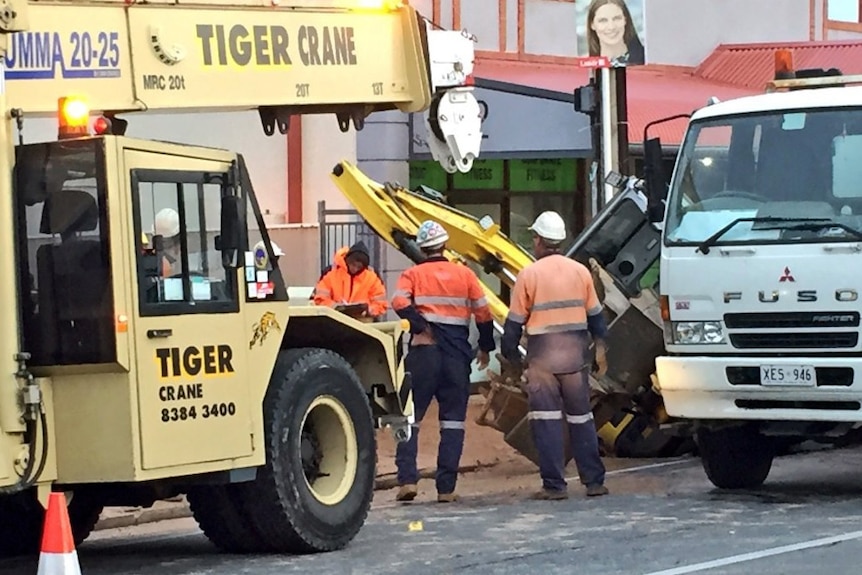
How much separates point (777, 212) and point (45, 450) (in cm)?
513

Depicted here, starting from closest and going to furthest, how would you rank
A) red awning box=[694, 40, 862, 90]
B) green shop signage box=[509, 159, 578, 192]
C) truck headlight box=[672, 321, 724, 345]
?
truck headlight box=[672, 321, 724, 345], green shop signage box=[509, 159, 578, 192], red awning box=[694, 40, 862, 90]

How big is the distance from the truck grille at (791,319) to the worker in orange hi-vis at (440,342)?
1.83 metres

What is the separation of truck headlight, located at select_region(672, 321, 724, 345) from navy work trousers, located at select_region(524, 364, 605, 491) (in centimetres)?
82

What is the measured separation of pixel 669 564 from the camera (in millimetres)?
9117

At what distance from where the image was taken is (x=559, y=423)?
1205cm

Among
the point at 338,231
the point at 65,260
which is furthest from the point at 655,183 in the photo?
the point at 338,231

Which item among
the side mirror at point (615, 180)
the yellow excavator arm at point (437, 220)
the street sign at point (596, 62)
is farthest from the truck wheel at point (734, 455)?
the street sign at point (596, 62)

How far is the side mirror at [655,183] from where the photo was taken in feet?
39.3

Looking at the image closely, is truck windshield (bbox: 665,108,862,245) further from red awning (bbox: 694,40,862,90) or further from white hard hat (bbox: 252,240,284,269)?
red awning (bbox: 694,40,862,90)

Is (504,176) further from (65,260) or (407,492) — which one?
(65,260)

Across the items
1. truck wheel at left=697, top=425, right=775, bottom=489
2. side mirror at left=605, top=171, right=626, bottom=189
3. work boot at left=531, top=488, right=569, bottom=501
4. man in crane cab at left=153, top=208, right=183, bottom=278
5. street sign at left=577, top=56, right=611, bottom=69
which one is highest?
street sign at left=577, top=56, right=611, bottom=69

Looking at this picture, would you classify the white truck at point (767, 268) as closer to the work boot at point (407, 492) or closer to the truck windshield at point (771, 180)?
the truck windshield at point (771, 180)

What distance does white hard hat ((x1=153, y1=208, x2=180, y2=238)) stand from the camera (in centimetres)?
867

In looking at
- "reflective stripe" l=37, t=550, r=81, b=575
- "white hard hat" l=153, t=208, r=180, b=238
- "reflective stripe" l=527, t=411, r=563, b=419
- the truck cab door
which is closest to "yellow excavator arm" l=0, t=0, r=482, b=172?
the truck cab door
